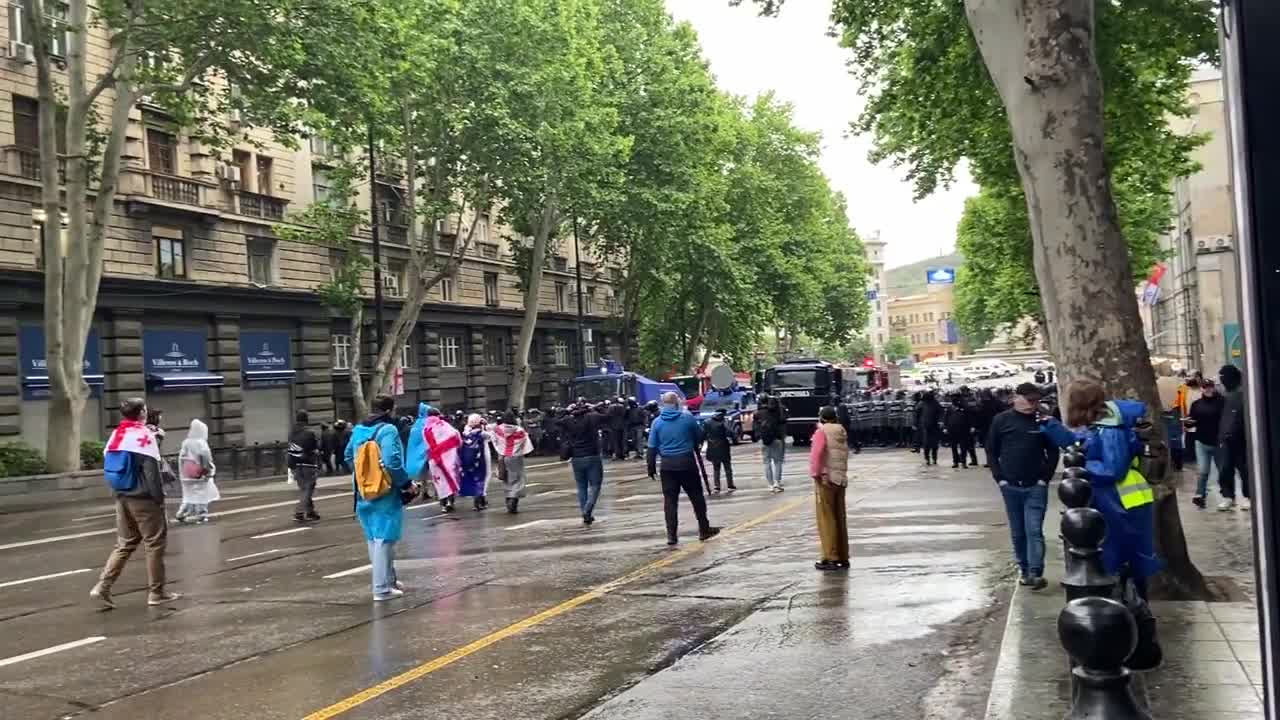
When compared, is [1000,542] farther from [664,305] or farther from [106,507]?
[664,305]

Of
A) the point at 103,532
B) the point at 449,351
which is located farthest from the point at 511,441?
the point at 449,351

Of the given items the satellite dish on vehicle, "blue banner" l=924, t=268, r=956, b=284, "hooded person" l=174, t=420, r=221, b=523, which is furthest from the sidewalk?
"blue banner" l=924, t=268, r=956, b=284

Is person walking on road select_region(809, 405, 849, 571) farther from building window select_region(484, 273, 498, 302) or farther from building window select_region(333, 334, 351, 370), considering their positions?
building window select_region(484, 273, 498, 302)

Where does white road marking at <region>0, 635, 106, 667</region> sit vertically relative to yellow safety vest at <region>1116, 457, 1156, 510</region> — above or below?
below

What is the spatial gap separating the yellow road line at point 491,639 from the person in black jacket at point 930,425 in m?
13.4

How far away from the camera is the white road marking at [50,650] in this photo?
316 inches

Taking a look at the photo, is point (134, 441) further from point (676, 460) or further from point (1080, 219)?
point (1080, 219)

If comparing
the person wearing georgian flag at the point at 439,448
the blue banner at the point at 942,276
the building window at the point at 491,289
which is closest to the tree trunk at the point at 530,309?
the building window at the point at 491,289

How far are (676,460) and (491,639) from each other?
16.0 feet

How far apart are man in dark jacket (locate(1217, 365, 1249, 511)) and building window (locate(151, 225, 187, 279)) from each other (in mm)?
27867

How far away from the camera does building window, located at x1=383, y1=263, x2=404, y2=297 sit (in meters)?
41.7

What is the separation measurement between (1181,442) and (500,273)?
3513 centimetres

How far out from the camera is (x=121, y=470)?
32.8ft

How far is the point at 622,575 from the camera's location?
10.5 meters
